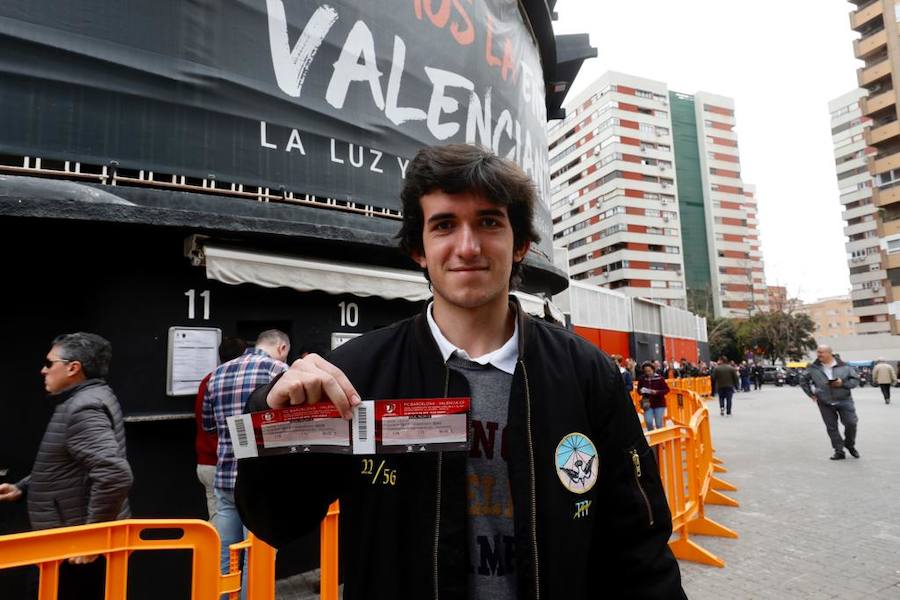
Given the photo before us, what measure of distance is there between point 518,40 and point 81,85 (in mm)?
8478

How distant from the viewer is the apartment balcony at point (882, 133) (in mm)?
44800

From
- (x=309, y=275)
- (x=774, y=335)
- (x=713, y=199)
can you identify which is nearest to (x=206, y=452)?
(x=309, y=275)

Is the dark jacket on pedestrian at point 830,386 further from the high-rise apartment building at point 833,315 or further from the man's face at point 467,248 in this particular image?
the high-rise apartment building at point 833,315

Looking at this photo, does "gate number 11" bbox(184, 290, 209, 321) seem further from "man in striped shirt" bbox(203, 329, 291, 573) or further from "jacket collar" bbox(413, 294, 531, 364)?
"jacket collar" bbox(413, 294, 531, 364)

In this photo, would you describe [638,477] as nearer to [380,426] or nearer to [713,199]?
[380,426]

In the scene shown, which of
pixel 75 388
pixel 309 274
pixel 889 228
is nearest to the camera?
pixel 75 388

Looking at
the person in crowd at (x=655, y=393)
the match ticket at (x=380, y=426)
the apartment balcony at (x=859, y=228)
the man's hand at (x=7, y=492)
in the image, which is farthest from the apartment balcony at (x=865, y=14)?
the man's hand at (x=7, y=492)

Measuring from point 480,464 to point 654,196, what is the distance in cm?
7850

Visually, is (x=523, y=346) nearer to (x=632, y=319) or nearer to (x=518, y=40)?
(x=518, y=40)

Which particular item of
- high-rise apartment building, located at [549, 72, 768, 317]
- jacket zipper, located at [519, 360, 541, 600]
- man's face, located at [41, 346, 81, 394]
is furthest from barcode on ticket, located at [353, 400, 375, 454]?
high-rise apartment building, located at [549, 72, 768, 317]

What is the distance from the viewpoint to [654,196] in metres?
72.5

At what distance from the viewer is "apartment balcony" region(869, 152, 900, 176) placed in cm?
4466

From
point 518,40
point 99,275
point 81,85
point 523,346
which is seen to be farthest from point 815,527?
point 518,40

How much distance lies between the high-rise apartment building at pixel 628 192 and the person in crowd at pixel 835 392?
204 feet
